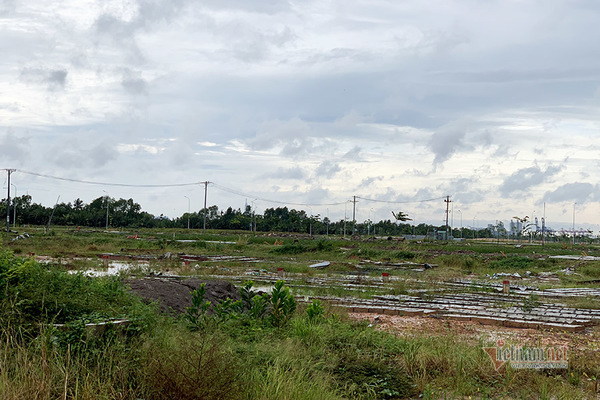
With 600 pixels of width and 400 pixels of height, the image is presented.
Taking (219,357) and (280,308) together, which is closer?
(219,357)

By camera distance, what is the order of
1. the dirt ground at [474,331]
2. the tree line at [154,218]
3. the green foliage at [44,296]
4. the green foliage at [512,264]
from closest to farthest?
the green foliage at [44,296] < the dirt ground at [474,331] < the green foliage at [512,264] < the tree line at [154,218]

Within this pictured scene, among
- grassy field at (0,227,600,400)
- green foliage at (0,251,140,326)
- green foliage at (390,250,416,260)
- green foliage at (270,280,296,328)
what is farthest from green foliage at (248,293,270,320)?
green foliage at (390,250,416,260)

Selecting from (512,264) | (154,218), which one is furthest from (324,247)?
(154,218)

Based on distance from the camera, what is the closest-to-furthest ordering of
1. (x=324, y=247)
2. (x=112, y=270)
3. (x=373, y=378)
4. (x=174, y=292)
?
(x=373, y=378) → (x=174, y=292) → (x=112, y=270) → (x=324, y=247)

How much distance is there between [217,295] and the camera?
13250 mm

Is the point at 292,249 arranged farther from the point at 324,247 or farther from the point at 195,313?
the point at 195,313

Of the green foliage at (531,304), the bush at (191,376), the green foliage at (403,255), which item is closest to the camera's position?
the bush at (191,376)

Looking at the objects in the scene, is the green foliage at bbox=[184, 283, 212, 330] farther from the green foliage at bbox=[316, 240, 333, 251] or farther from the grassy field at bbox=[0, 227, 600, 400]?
the green foliage at bbox=[316, 240, 333, 251]

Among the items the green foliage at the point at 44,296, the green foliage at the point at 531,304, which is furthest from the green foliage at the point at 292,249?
the green foliage at the point at 44,296

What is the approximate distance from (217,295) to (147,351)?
7.43 meters

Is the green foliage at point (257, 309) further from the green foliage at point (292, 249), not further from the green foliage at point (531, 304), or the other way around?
the green foliage at point (292, 249)

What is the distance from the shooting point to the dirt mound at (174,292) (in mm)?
10994

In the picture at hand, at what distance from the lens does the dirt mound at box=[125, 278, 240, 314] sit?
11.0 m

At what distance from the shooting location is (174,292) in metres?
12.1
